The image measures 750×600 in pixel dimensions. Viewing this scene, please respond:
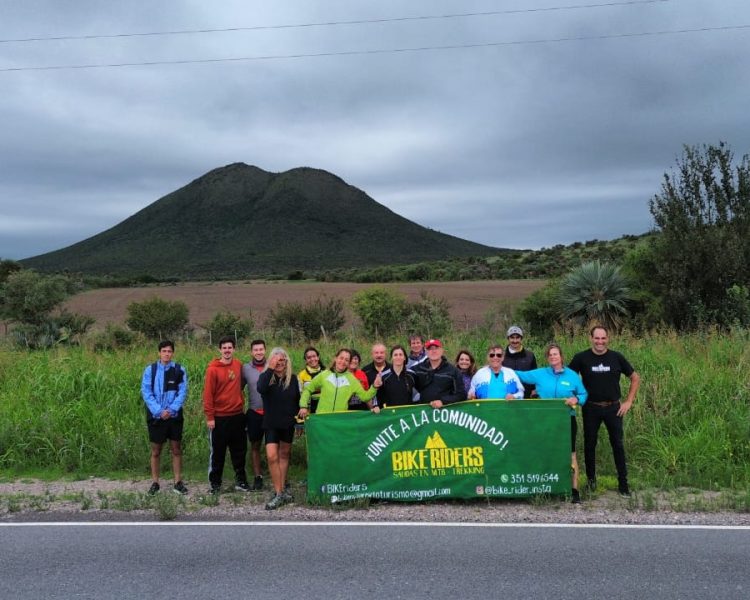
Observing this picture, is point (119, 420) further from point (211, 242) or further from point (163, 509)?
point (211, 242)

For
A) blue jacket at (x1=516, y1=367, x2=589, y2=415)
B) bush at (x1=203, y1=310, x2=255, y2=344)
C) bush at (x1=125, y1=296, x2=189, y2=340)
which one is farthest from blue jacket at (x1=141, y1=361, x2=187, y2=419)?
bush at (x1=125, y1=296, x2=189, y2=340)

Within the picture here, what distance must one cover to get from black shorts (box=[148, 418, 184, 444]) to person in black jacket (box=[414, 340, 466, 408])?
3.20 meters

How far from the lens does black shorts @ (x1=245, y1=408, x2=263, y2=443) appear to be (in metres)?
8.08

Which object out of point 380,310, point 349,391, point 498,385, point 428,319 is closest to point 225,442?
point 349,391

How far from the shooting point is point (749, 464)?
8398mm

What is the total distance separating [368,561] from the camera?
5.40 m

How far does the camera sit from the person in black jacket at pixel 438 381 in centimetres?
760

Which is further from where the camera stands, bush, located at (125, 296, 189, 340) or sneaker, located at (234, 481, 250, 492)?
bush, located at (125, 296, 189, 340)

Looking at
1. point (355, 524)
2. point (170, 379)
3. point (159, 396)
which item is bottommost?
point (355, 524)

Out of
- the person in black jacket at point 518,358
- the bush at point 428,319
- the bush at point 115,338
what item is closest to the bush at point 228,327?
the bush at point 115,338

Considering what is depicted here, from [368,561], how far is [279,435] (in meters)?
2.59

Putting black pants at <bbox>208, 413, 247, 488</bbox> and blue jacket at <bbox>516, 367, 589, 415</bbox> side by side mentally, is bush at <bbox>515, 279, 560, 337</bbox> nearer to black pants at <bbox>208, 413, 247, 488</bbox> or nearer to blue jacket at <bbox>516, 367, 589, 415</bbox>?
blue jacket at <bbox>516, 367, 589, 415</bbox>

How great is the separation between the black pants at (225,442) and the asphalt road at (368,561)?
1.46 meters

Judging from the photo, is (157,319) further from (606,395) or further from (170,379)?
(606,395)
